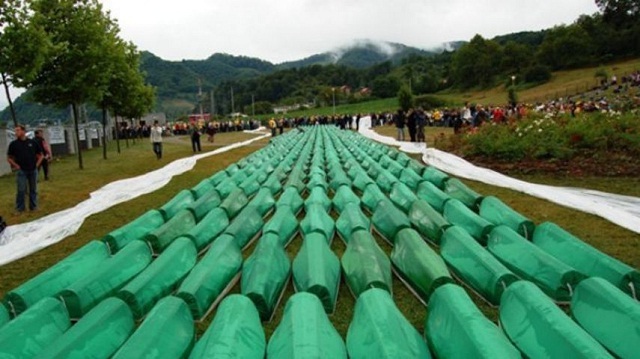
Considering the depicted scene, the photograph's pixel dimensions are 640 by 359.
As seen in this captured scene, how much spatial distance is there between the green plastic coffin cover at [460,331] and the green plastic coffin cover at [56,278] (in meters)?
3.62

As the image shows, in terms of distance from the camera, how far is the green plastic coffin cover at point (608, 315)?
3.38 meters

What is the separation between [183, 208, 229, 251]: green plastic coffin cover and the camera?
6375 mm

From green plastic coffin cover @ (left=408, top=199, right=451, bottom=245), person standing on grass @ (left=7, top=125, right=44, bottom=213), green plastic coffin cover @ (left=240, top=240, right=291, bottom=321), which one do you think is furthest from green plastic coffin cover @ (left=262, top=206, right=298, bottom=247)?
person standing on grass @ (left=7, top=125, right=44, bottom=213)

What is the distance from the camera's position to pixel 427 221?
6660 mm

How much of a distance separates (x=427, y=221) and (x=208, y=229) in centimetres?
293

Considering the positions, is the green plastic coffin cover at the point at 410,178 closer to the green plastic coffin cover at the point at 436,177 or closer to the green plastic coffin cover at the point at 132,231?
the green plastic coffin cover at the point at 436,177

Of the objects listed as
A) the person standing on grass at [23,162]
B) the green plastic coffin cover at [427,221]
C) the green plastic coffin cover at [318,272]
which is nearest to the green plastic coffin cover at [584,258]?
the green plastic coffin cover at [427,221]

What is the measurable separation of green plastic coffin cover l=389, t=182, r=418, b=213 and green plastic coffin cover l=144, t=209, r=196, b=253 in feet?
10.6

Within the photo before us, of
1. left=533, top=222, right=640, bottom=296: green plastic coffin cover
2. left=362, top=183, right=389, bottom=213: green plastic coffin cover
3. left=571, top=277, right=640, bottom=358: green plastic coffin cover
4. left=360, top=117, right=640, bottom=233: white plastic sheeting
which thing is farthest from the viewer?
left=362, top=183, right=389, bottom=213: green plastic coffin cover

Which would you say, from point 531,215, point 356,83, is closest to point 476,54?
point 356,83

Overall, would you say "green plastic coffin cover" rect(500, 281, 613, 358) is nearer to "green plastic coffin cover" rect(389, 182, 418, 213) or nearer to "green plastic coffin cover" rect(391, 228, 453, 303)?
"green plastic coffin cover" rect(391, 228, 453, 303)

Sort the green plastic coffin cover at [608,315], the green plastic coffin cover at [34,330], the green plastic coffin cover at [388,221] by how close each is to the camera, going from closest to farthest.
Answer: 1. the green plastic coffin cover at [608,315]
2. the green plastic coffin cover at [34,330]
3. the green plastic coffin cover at [388,221]

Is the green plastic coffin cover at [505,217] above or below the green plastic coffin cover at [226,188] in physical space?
below

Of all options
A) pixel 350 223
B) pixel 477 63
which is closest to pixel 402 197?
pixel 350 223
